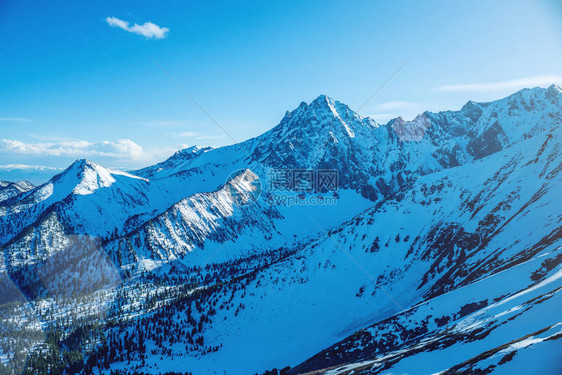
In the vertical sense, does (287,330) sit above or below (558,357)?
below

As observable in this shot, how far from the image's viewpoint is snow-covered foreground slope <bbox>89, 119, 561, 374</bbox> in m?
106

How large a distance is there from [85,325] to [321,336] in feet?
459

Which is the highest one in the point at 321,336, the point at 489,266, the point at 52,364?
the point at 52,364

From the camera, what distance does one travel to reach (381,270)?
147 meters

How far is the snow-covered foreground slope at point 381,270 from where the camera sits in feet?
349

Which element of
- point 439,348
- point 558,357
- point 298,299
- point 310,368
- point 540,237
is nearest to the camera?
point 558,357

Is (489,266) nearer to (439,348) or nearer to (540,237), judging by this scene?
(540,237)

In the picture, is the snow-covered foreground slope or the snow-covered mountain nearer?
the snow-covered mountain

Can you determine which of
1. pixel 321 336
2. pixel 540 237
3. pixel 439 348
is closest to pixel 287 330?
pixel 321 336

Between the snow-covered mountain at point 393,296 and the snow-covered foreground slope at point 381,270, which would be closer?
the snow-covered mountain at point 393,296

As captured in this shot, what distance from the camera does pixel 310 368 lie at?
80.6m

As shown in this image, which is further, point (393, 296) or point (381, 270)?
point (381, 270)

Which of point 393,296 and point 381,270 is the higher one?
point 381,270

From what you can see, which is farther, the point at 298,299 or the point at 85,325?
the point at 85,325
